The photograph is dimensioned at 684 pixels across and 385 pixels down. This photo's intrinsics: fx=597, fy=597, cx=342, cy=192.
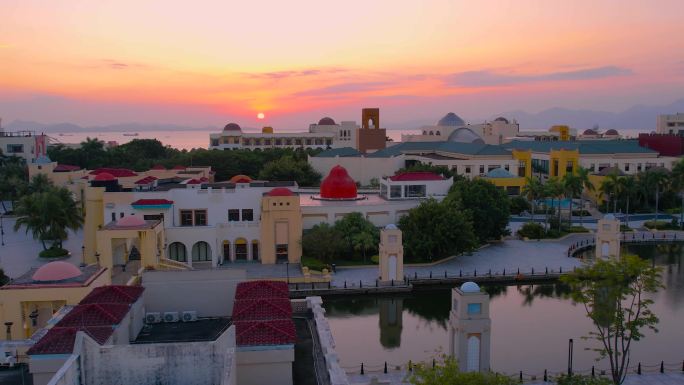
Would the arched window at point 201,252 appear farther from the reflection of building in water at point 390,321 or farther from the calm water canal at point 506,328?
the reflection of building in water at point 390,321

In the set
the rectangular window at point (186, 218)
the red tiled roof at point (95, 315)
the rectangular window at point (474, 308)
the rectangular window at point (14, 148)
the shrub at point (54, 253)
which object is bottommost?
the shrub at point (54, 253)

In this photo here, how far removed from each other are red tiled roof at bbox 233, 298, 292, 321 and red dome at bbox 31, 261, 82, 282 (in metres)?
10.4

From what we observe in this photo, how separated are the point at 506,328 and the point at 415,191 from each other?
78.6 ft

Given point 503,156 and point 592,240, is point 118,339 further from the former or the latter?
point 503,156

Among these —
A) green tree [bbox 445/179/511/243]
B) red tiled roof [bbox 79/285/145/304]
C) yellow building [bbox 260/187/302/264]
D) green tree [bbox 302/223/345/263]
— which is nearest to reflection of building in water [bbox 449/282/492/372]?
red tiled roof [bbox 79/285/145/304]

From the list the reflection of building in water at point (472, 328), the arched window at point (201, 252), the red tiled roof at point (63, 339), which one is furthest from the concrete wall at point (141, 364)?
the arched window at point (201, 252)

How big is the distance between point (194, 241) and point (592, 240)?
35.3 m

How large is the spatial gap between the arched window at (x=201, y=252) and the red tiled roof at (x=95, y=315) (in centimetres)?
2725

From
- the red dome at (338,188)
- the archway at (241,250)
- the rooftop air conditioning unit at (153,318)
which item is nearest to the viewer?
the rooftop air conditioning unit at (153,318)

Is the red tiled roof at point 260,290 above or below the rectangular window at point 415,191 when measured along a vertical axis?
below

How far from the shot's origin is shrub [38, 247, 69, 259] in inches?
1925

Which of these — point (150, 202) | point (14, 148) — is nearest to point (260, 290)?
point (150, 202)

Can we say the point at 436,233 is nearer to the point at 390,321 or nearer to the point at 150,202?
the point at 390,321

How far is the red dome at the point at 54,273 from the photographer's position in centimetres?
2589
